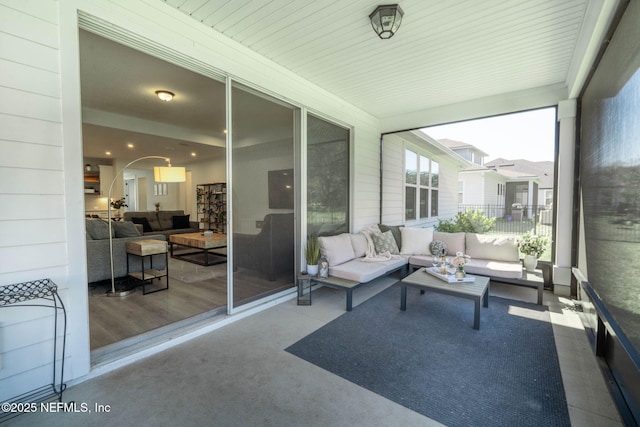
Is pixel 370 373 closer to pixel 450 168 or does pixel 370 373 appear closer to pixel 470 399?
pixel 470 399

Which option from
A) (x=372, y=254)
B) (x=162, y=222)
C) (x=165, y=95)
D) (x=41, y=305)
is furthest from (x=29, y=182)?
(x=162, y=222)

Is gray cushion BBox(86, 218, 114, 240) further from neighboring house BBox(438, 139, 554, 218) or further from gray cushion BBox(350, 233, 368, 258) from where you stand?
neighboring house BBox(438, 139, 554, 218)

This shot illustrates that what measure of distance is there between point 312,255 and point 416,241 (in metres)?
2.03

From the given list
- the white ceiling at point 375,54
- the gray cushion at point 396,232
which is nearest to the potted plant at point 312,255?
the white ceiling at point 375,54

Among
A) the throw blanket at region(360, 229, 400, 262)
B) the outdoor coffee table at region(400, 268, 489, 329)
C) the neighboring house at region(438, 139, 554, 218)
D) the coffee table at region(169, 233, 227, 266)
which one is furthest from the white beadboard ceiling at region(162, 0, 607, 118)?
the neighboring house at region(438, 139, 554, 218)

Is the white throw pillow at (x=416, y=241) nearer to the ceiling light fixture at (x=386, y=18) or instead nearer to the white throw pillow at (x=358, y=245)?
the white throw pillow at (x=358, y=245)

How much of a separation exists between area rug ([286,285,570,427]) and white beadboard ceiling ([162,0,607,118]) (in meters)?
2.76

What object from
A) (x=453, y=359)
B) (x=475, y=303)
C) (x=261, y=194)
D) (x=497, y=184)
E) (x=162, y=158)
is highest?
(x=497, y=184)

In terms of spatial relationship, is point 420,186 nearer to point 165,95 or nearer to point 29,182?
point 165,95

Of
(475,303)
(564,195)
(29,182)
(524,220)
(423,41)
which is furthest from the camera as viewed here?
(524,220)

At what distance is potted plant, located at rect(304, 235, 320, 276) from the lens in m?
3.81

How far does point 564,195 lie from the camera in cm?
379

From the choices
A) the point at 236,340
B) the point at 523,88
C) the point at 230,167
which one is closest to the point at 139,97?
the point at 230,167

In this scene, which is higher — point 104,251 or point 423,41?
point 423,41
